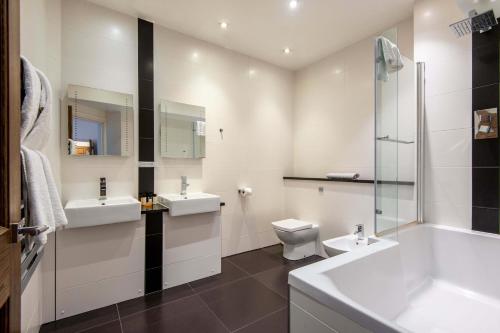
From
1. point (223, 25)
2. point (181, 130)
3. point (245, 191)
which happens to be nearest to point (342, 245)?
point (245, 191)

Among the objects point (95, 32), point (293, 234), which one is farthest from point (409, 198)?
point (95, 32)

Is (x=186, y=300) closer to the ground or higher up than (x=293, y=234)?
closer to the ground

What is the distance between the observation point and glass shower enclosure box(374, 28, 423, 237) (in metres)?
1.77

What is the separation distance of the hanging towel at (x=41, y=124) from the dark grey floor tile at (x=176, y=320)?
1.45 m

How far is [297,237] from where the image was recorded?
2846 mm

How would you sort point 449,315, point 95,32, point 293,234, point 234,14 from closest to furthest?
point 449,315 < point 95,32 < point 234,14 < point 293,234

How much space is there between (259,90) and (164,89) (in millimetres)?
1340

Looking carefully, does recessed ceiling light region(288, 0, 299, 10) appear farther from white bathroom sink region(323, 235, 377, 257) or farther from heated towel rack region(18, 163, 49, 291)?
heated towel rack region(18, 163, 49, 291)

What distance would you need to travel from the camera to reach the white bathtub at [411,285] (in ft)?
3.26

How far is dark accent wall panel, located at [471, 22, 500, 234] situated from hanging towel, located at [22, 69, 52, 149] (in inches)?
109

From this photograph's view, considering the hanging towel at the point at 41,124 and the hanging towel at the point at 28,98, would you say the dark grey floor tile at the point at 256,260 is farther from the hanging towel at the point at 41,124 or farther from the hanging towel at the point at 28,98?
the hanging towel at the point at 28,98

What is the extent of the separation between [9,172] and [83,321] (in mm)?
1790

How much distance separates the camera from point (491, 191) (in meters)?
1.77

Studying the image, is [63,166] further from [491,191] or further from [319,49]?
[491,191]
